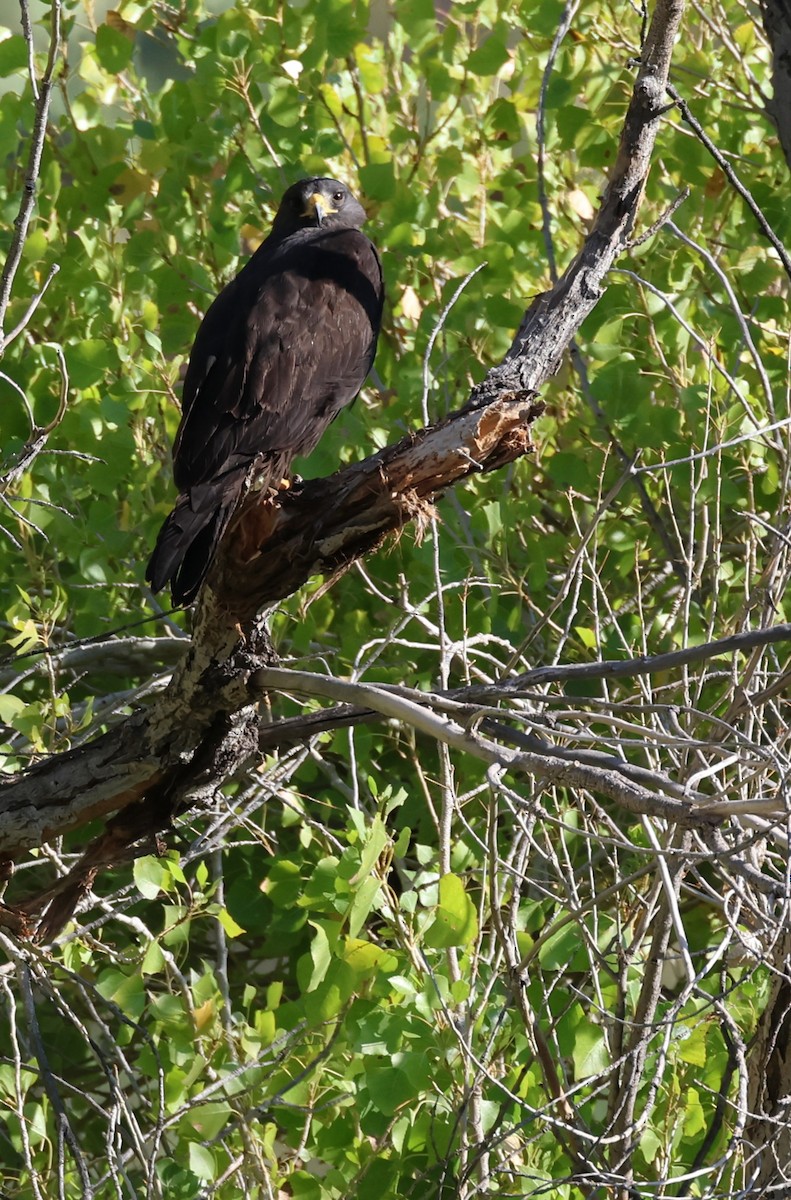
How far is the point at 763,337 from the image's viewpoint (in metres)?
3.60

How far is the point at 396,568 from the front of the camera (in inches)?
142

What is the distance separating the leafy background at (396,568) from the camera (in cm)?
257

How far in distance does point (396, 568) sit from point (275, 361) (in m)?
0.66

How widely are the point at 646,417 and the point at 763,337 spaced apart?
64cm

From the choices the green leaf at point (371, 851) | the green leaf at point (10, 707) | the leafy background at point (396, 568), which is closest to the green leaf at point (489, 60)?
the leafy background at point (396, 568)

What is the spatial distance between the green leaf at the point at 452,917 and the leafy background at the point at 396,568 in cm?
13

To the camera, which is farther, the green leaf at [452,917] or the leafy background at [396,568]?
the leafy background at [396,568]

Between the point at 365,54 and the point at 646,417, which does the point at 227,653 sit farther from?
the point at 365,54

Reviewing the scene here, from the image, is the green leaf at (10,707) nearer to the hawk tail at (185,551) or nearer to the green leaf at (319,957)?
the hawk tail at (185,551)

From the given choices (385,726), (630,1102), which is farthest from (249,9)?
(630,1102)

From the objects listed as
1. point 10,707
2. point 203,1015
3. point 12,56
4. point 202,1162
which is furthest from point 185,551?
point 12,56

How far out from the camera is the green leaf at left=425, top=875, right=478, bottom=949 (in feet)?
7.23

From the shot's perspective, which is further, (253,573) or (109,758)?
(109,758)

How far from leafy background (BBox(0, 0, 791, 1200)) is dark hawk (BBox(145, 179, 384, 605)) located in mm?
125
